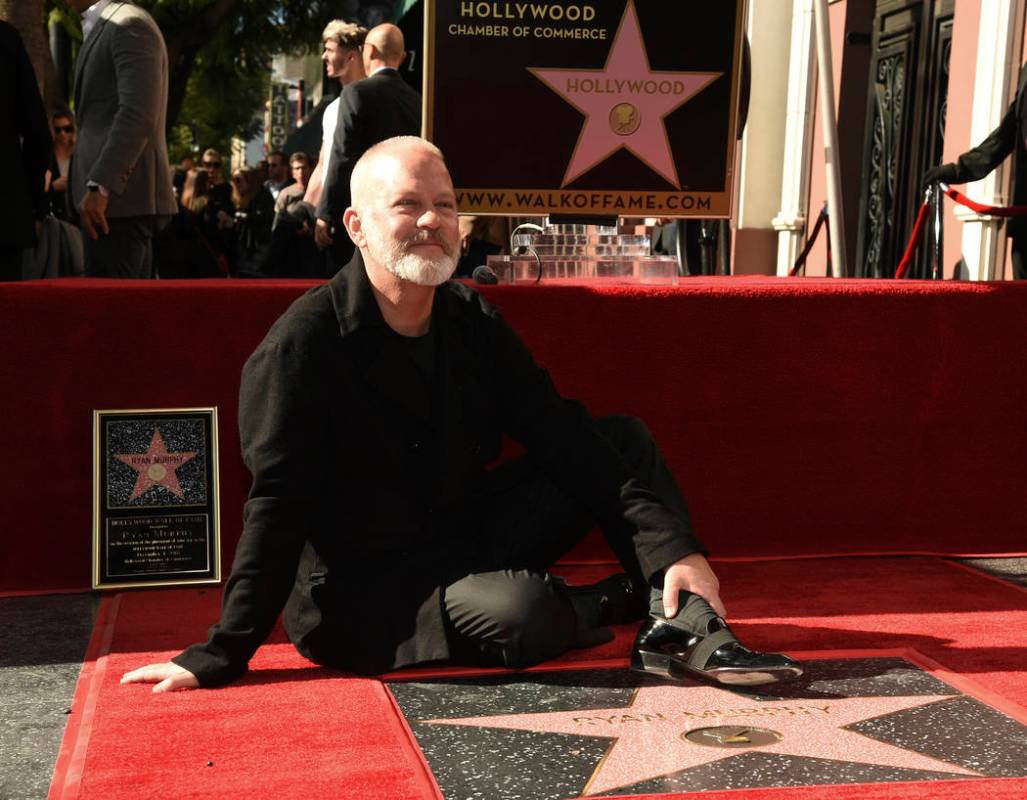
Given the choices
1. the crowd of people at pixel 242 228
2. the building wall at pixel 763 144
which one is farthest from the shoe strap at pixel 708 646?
the building wall at pixel 763 144

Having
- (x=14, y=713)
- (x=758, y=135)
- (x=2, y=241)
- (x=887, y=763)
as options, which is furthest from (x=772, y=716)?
(x=758, y=135)

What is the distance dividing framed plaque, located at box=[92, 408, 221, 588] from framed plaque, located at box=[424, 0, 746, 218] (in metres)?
1.27

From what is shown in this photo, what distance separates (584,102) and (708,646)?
2291 mm

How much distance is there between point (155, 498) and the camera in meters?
4.43

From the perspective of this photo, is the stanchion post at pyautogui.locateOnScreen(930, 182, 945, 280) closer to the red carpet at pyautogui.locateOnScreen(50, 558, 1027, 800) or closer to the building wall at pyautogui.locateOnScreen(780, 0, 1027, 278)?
the red carpet at pyautogui.locateOnScreen(50, 558, 1027, 800)

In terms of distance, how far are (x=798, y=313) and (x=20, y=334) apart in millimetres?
2366

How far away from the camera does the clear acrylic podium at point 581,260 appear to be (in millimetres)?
4753

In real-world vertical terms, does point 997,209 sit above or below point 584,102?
below

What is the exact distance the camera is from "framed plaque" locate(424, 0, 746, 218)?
4973 mm

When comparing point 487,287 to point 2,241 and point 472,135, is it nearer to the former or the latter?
point 472,135

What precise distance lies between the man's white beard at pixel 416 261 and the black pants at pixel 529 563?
2.10 feet

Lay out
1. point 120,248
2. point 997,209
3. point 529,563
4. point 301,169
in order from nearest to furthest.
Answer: point 529,563 → point 120,248 → point 997,209 → point 301,169

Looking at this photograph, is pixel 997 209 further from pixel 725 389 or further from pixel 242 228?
pixel 242 228

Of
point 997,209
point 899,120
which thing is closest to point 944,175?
point 997,209
